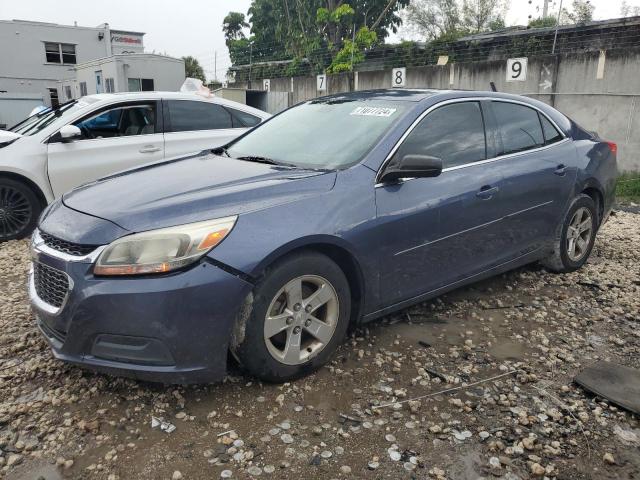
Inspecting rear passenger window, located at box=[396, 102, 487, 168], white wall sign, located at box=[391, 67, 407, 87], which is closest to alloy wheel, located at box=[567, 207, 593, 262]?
rear passenger window, located at box=[396, 102, 487, 168]

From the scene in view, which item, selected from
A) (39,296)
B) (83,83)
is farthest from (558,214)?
(83,83)

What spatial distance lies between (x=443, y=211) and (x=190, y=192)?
5.37 feet

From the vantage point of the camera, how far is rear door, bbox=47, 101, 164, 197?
5.88 m

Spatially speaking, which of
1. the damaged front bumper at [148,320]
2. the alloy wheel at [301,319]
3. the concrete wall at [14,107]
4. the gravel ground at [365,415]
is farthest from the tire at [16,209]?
the concrete wall at [14,107]

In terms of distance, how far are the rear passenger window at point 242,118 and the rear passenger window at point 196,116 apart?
0.21 feet

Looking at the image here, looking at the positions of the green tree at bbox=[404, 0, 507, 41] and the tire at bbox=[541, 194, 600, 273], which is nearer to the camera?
the tire at bbox=[541, 194, 600, 273]

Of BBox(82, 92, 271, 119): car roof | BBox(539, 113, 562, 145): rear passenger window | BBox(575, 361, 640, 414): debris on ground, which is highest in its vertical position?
BBox(82, 92, 271, 119): car roof

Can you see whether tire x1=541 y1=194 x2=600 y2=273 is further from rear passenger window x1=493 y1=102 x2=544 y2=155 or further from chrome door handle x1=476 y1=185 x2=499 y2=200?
chrome door handle x1=476 y1=185 x2=499 y2=200

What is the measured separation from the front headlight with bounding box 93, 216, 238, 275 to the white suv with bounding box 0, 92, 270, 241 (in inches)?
146

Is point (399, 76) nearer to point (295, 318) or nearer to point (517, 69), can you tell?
point (517, 69)

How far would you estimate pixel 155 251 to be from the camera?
2498mm

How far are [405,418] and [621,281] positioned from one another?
308cm

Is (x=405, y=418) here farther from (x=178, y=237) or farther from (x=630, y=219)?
(x=630, y=219)

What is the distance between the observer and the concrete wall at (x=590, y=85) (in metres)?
9.66
